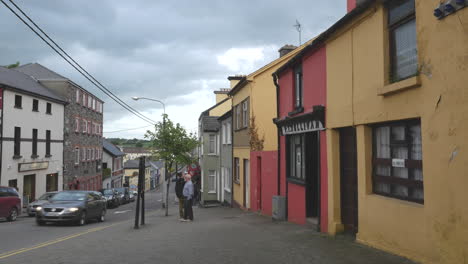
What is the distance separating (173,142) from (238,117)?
4161 mm

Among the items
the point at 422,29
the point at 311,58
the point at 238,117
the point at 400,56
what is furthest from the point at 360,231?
the point at 238,117

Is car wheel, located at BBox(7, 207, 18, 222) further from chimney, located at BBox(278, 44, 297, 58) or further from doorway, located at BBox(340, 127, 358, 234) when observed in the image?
doorway, located at BBox(340, 127, 358, 234)

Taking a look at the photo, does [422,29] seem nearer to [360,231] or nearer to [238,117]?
[360,231]

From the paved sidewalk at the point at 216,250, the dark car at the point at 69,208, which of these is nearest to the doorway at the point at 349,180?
the paved sidewalk at the point at 216,250

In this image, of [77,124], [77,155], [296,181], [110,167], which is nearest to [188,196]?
[296,181]

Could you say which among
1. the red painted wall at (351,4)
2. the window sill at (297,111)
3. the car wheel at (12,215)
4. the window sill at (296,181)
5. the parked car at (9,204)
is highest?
the red painted wall at (351,4)

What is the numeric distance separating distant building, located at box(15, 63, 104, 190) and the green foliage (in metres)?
16.7

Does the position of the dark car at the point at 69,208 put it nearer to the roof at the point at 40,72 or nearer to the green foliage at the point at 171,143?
the green foliage at the point at 171,143

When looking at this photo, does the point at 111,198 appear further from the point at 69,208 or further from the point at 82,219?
the point at 69,208

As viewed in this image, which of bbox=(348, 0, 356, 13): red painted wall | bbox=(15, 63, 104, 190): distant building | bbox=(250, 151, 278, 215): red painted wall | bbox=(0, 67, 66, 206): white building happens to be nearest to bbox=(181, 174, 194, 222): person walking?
bbox=(250, 151, 278, 215): red painted wall

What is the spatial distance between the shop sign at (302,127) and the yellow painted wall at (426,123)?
5.93ft

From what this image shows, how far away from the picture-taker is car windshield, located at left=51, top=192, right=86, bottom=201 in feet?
53.9

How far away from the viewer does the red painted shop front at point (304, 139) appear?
10234 millimetres

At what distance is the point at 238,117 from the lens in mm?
22859
